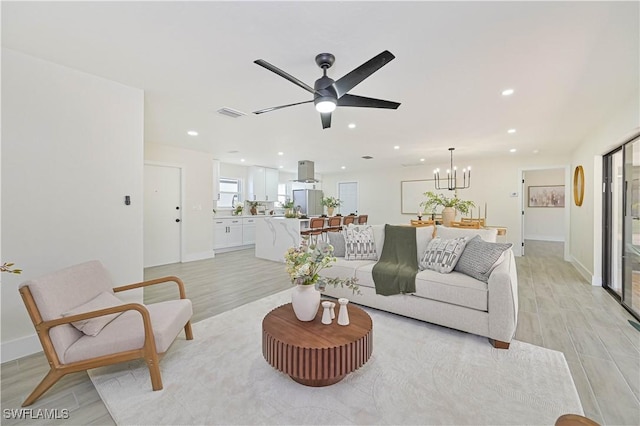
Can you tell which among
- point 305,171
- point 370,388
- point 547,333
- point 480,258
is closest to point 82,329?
point 370,388

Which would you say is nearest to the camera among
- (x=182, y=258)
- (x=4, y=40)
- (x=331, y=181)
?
(x=4, y=40)

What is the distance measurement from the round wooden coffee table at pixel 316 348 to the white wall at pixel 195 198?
4796 mm

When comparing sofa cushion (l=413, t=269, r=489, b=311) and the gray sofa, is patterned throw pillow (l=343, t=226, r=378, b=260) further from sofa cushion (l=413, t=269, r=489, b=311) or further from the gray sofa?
sofa cushion (l=413, t=269, r=489, b=311)

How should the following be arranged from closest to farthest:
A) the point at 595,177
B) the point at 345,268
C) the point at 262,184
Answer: the point at 345,268
the point at 595,177
the point at 262,184

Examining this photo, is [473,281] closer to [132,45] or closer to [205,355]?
[205,355]

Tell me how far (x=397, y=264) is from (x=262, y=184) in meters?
6.04

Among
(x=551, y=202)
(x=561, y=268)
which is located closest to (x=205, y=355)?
(x=561, y=268)

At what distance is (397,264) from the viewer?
10.5 feet

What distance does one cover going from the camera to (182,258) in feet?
19.4

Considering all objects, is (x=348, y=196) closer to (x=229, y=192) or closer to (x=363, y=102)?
(x=229, y=192)

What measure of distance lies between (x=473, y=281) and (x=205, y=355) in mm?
2502

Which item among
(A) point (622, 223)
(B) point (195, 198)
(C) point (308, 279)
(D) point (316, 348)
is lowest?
(D) point (316, 348)

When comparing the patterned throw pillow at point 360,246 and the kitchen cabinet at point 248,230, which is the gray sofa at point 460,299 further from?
the kitchen cabinet at point 248,230

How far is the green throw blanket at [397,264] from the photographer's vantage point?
2871 mm
